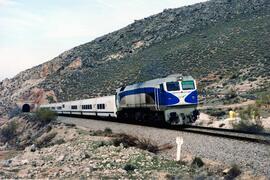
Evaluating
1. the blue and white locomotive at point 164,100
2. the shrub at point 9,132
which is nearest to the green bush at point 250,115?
the blue and white locomotive at point 164,100

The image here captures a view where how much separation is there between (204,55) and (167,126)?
145 ft

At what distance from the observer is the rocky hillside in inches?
2569

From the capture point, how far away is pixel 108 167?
16609mm

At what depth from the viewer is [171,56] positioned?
78.4m

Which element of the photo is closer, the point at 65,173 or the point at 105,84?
the point at 65,173

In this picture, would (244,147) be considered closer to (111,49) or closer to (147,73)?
(147,73)

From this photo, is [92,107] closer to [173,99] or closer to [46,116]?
[46,116]

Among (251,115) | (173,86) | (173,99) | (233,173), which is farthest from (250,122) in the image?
(233,173)

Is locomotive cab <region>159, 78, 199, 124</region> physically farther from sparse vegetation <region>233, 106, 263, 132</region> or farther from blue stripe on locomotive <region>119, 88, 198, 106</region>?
sparse vegetation <region>233, 106, 263, 132</region>

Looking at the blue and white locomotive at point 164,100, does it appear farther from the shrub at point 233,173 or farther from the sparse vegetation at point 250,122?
the shrub at point 233,173

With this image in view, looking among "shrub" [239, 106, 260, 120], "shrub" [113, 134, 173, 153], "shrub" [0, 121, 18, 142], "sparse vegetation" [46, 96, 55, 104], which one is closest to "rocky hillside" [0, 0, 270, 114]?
"sparse vegetation" [46, 96, 55, 104]

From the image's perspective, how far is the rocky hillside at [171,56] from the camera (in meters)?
65.3

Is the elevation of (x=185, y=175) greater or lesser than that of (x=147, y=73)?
lesser

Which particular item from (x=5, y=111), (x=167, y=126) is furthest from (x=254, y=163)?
(x=5, y=111)
